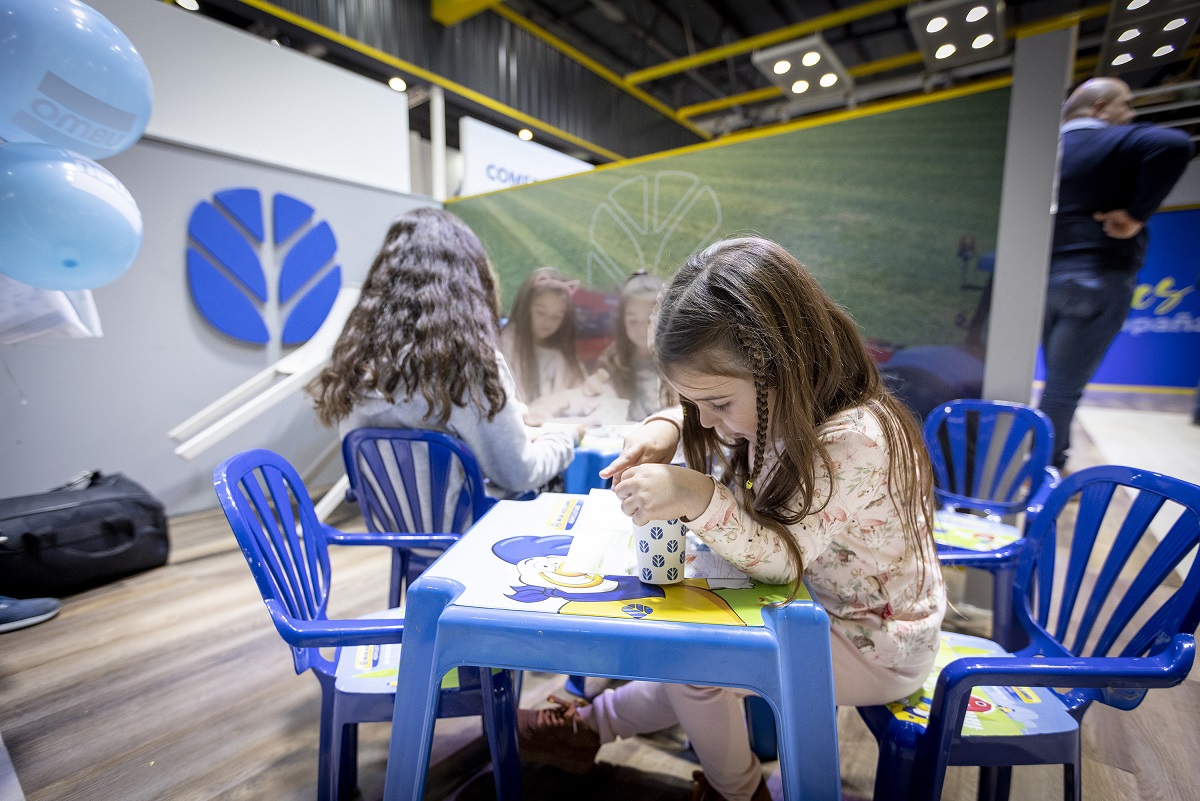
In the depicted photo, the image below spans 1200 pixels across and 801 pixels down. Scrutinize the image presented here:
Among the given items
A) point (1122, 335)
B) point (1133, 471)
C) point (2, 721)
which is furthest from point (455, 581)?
point (1122, 335)

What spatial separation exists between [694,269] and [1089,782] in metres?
1.48

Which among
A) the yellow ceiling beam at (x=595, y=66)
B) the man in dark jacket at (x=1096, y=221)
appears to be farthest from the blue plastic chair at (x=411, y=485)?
the yellow ceiling beam at (x=595, y=66)

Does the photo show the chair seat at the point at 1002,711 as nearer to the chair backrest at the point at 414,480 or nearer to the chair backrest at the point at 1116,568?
the chair backrest at the point at 1116,568

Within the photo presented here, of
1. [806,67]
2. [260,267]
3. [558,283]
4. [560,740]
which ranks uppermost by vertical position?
[806,67]

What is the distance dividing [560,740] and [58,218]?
184cm

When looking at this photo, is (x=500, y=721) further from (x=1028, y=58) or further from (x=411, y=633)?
(x=1028, y=58)

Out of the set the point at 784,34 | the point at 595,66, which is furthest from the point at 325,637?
the point at 595,66

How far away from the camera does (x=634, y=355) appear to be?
8.80 ft

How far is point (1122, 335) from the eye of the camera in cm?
696

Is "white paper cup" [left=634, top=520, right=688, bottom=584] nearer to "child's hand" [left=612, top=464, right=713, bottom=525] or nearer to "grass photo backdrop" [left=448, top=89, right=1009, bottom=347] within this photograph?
"child's hand" [left=612, top=464, right=713, bottom=525]

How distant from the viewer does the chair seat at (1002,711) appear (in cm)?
83

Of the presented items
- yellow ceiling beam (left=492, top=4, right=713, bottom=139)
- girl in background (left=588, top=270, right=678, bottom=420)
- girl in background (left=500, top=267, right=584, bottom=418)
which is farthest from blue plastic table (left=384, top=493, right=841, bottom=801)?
yellow ceiling beam (left=492, top=4, right=713, bottom=139)

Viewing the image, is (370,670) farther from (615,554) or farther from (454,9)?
(454,9)

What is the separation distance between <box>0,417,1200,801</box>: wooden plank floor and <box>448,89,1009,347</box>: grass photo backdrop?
121 centimetres
